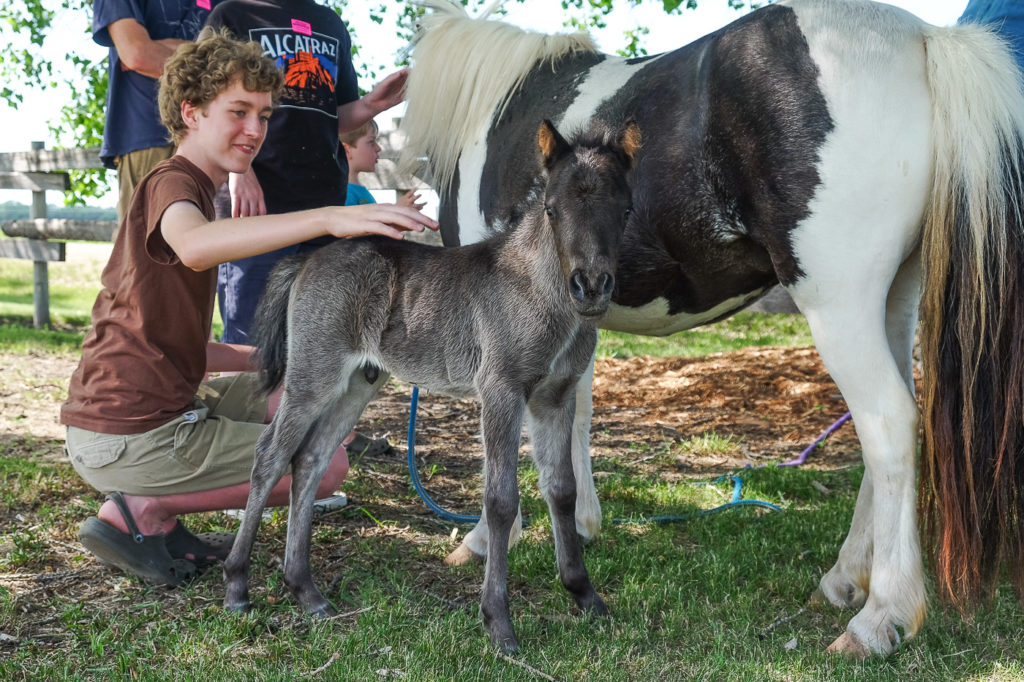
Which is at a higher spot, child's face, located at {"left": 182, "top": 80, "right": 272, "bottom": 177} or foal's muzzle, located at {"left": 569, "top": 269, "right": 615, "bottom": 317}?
child's face, located at {"left": 182, "top": 80, "right": 272, "bottom": 177}

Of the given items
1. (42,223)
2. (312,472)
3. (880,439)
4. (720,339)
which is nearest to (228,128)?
(312,472)

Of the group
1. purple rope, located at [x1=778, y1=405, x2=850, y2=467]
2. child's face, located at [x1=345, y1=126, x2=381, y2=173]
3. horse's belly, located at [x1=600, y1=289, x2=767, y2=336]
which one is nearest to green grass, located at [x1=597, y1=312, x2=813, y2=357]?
purple rope, located at [x1=778, y1=405, x2=850, y2=467]

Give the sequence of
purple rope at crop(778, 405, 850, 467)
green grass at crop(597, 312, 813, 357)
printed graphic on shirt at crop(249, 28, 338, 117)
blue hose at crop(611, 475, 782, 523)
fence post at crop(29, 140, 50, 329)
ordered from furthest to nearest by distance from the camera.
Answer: fence post at crop(29, 140, 50, 329) < green grass at crop(597, 312, 813, 357) < purple rope at crop(778, 405, 850, 467) < blue hose at crop(611, 475, 782, 523) < printed graphic on shirt at crop(249, 28, 338, 117)

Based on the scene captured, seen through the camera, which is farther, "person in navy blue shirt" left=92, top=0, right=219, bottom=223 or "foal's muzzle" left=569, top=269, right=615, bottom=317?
"person in navy blue shirt" left=92, top=0, right=219, bottom=223

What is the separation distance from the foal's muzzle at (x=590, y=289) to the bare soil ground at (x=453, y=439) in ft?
4.23

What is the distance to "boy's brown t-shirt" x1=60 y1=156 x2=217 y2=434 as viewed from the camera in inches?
121

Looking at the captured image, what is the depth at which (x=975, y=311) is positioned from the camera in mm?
2662

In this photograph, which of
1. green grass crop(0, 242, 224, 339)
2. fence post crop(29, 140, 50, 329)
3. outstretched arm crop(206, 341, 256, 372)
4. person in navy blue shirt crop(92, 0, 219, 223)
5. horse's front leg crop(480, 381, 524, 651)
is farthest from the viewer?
fence post crop(29, 140, 50, 329)

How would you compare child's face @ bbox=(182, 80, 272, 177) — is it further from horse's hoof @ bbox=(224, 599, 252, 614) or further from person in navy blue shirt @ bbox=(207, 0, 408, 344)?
horse's hoof @ bbox=(224, 599, 252, 614)

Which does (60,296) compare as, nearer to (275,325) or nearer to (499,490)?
(275,325)

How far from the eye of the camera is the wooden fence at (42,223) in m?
10.2

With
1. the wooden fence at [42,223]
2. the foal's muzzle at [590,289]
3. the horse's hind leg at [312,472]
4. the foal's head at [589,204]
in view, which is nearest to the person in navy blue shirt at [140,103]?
the horse's hind leg at [312,472]

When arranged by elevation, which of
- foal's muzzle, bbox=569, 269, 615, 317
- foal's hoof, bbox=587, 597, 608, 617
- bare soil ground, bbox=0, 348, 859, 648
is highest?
foal's muzzle, bbox=569, 269, 615, 317

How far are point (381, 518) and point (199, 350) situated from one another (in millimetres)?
1256
